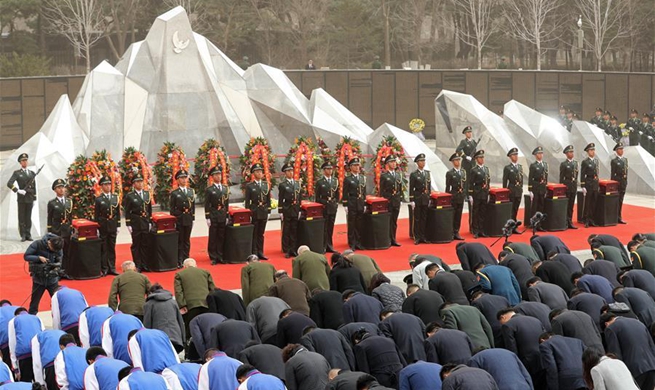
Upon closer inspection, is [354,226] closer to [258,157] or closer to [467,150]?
[258,157]

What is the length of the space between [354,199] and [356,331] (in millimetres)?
9323

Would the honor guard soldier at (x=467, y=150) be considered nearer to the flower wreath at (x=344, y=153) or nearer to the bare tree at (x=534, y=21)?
the flower wreath at (x=344, y=153)

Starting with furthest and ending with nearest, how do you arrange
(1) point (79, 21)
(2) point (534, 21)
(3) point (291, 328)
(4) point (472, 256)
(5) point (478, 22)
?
(5) point (478, 22) < (2) point (534, 21) < (1) point (79, 21) < (4) point (472, 256) < (3) point (291, 328)

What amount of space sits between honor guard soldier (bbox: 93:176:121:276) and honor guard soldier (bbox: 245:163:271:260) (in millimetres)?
2558

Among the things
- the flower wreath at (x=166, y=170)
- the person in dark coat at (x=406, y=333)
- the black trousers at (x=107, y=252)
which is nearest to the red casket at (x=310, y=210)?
the black trousers at (x=107, y=252)

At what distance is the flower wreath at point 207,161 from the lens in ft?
84.8

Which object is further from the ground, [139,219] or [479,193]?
[479,193]

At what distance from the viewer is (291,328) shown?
45.8 ft

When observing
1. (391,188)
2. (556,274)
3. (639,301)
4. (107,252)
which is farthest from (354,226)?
(639,301)

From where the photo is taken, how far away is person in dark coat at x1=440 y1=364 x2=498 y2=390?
36.9ft

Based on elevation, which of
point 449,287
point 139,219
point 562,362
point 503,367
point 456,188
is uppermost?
point 456,188

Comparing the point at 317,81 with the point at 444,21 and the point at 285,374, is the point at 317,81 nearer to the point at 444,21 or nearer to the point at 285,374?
the point at 444,21

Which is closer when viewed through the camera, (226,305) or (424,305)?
(424,305)

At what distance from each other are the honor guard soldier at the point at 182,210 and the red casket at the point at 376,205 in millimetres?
3575
